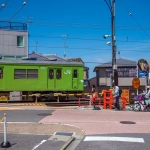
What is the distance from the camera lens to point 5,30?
39.2m

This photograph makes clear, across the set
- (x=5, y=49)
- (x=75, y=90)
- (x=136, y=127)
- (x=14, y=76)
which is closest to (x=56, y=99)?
(x=75, y=90)

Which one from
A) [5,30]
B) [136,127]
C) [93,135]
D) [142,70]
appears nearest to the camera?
[93,135]

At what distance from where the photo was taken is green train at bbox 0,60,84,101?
22672 mm

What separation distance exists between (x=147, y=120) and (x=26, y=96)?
40.0ft

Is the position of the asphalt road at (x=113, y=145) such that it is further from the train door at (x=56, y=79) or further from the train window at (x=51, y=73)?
the train window at (x=51, y=73)

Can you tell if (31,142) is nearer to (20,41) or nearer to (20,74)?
(20,74)

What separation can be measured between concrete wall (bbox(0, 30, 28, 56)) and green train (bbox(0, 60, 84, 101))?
17.5 m

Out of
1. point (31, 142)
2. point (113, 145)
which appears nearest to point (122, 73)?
point (113, 145)

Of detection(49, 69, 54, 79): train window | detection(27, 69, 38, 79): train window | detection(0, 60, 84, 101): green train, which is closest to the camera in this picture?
detection(0, 60, 84, 101): green train

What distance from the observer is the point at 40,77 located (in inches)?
911

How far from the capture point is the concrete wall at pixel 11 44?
39.4 m

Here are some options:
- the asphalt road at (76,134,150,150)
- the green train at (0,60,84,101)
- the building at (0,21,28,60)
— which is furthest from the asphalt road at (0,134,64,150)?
the building at (0,21,28,60)

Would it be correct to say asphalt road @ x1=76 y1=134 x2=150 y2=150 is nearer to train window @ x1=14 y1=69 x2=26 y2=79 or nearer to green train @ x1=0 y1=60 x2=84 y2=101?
green train @ x1=0 y1=60 x2=84 y2=101

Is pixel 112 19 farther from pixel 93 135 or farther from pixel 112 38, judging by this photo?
pixel 93 135
